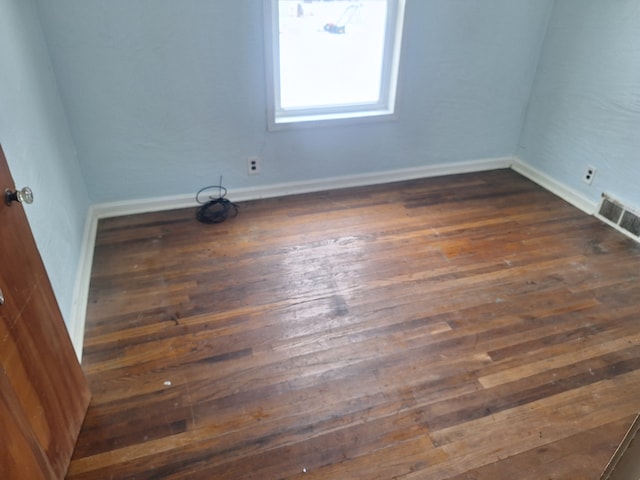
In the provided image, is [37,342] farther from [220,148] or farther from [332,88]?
[332,88]

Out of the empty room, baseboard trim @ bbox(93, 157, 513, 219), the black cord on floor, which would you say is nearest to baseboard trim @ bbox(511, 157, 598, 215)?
the empty room

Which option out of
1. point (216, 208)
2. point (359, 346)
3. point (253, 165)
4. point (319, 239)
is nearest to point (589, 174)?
point (319, 239)

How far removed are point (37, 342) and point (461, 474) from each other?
4.55ft

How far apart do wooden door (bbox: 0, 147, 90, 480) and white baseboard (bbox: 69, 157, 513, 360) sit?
63cm

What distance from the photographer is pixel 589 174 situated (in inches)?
119

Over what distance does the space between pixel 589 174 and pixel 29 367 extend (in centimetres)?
325

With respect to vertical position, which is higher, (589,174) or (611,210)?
(589,174)

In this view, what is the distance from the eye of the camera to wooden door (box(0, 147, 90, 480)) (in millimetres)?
1102

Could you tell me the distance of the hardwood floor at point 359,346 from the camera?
5.11 ft

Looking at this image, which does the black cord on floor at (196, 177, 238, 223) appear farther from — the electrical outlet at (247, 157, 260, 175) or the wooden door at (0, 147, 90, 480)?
the wooden door at (0, 147, 90, 480)

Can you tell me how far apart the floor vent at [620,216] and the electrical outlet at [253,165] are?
228cm

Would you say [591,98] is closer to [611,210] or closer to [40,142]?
[611,210]

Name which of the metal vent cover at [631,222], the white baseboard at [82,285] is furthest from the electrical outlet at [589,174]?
the white baseboard at [82,285]

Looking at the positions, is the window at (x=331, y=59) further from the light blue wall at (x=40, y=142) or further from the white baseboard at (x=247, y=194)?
the light blue wall at (x=40, y=142)
